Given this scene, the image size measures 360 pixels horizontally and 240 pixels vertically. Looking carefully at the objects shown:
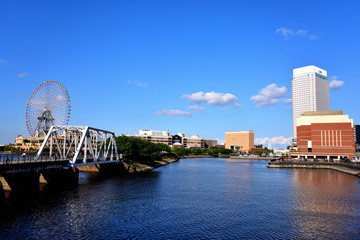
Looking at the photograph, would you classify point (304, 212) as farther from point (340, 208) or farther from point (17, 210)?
point (17, 210)

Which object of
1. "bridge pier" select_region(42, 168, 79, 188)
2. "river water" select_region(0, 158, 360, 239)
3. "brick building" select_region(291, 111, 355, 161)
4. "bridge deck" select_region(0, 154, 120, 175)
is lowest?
"river water" select_region(0, 158, 360, 239)

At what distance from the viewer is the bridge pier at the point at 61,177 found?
69.9m

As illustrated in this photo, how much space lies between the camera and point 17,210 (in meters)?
43.7

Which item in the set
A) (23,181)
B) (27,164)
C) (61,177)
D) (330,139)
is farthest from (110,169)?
(330,139)

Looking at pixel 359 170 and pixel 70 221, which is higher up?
pixel 359 170

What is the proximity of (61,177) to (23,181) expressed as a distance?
14987mm

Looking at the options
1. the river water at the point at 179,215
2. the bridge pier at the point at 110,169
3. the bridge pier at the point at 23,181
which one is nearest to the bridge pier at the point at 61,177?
the river water at the point at 179,215

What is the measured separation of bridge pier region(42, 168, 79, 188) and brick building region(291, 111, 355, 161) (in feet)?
534

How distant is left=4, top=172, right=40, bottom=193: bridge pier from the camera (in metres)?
53.8

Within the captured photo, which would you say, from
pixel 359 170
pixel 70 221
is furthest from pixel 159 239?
pixel 359 170

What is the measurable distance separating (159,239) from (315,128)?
596 feet

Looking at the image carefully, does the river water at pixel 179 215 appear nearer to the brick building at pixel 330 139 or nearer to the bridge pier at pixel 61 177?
the bridge pier at pixel 61 177

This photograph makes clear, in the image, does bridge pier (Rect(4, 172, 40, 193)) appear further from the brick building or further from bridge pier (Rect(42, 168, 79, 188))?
the brick building

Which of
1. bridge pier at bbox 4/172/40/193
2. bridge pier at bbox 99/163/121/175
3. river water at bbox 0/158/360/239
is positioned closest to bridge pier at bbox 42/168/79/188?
river water at bbox 0/158/360/239
